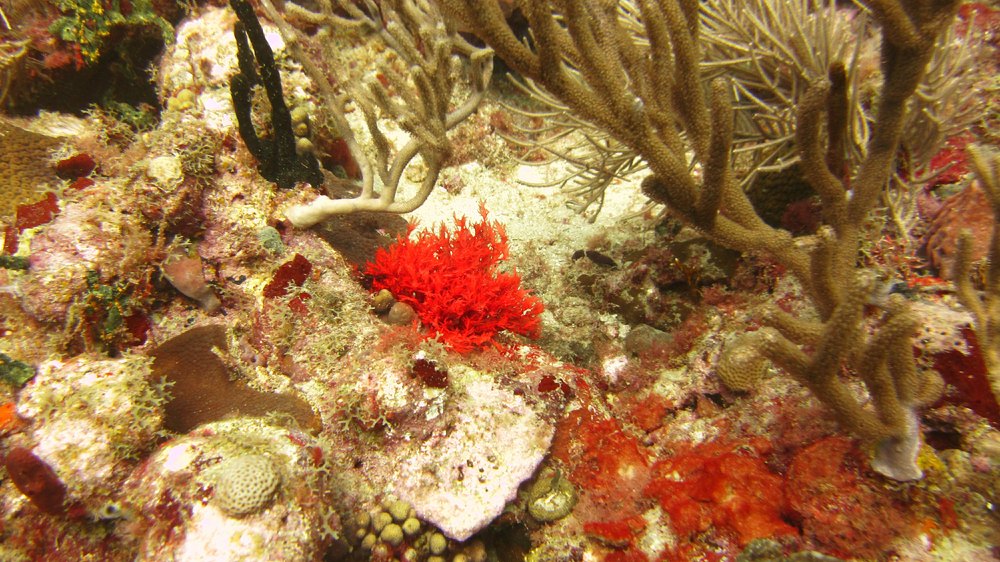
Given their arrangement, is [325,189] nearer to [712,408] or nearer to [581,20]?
[581,20]

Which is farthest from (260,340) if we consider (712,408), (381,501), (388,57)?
(388,57)

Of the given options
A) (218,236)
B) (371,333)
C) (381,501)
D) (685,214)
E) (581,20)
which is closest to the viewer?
(581,20)

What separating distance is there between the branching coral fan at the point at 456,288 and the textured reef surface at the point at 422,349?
0.08 ft

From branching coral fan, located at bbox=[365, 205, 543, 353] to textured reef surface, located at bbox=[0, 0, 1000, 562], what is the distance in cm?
3

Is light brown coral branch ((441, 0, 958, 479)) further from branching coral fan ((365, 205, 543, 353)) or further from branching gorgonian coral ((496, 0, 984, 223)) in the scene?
branching coral fan ((365, 205, 543, 353))

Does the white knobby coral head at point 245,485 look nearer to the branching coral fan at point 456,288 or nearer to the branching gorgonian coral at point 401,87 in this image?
the branching coral fan at point 456,288

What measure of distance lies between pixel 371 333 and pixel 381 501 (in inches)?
43.1

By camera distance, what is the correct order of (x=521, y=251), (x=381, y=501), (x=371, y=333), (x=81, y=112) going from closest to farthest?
(x=381, y=501) < (x=371, y=333) < (x=81, y=112) < (x=521, y=251)

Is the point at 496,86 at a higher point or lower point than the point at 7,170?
higher

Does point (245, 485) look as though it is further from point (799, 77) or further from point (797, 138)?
point (799, 77)

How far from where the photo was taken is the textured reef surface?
1976 millimetres

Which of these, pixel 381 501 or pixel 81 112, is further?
pixel 81 112

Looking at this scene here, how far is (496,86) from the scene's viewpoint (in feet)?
21.0

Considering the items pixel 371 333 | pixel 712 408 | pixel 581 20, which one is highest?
pixel 581 20
